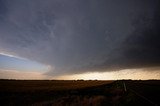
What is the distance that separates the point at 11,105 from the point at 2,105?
5.16ft

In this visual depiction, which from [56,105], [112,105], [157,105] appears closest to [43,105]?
[56,105]

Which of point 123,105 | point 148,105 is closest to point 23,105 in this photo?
point 123,105

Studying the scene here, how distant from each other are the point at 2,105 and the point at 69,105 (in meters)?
10.5

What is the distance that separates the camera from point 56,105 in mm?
18812

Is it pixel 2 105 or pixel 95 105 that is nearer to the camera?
pixel 95 105

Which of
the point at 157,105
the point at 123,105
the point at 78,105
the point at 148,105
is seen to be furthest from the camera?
the point at 78,105

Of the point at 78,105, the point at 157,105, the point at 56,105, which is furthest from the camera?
the point at 56,105

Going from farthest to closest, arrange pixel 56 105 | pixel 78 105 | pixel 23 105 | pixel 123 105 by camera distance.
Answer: pixel 23 105 → pixel 56 105 → pixel 78 105 → pixel 123 105

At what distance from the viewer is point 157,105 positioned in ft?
46.4

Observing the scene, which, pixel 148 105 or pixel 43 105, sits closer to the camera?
pixel 148 105

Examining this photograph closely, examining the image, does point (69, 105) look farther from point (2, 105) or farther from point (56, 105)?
point (2, 105)

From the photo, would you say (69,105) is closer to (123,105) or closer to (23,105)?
(123,105)

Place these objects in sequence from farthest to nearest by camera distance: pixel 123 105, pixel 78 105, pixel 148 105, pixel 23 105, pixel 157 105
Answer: pixel 23 105 → pixel 78 105 → pixel 123 105 → pixel 148 105 → pixel 157 105

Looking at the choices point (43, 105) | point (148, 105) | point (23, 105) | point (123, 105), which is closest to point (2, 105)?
point (23, 105)
